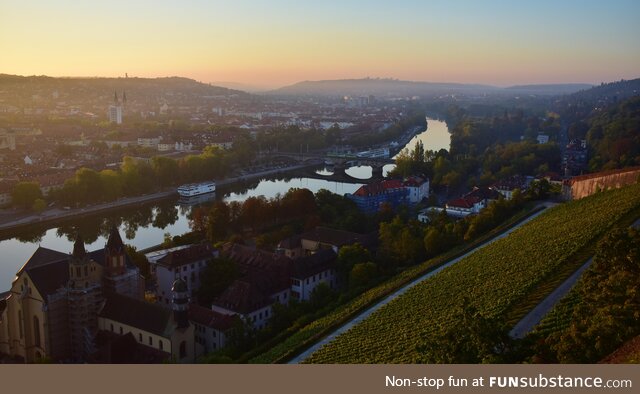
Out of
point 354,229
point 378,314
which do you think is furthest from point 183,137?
point 378,314

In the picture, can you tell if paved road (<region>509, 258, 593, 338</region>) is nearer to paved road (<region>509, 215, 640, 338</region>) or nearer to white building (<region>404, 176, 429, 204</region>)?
paved road (<region>509, 215, 640, 338</region>)

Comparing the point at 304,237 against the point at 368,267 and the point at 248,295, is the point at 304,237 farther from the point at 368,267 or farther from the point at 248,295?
the point at 248,295

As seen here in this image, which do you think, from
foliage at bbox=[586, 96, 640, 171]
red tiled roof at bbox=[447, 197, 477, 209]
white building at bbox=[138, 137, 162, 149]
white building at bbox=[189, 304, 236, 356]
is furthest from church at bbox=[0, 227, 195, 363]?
white building at bbox=[138, 137, 162, 149]

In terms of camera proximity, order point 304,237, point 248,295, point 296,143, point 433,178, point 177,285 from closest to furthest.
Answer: point 177,285 → point 248,295 → point 304,237 → point 433,178 → point 296,143

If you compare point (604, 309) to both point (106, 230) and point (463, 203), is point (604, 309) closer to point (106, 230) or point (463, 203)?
point (463, 203)

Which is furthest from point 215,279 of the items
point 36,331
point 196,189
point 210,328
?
point 196,189
